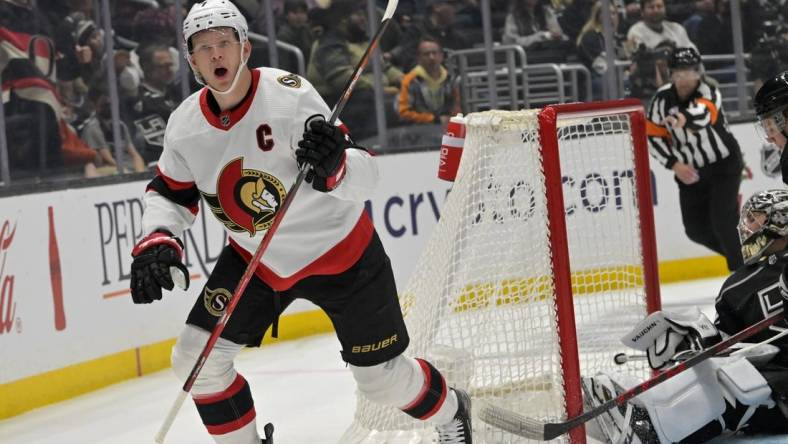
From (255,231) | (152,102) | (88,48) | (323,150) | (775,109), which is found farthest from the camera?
(152,102)

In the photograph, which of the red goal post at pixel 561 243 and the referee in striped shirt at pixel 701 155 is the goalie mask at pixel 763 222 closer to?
the red goal post at pixel 561 243

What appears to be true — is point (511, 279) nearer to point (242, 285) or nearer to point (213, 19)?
point (242, 285)

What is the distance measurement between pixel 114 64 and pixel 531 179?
2.42 meters

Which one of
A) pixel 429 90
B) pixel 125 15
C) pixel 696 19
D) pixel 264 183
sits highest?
pixel 125 15

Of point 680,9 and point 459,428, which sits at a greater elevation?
point 680,9

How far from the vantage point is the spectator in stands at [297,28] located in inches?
232

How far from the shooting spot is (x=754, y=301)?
318cm

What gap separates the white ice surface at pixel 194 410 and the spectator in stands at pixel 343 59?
1303 millimetres

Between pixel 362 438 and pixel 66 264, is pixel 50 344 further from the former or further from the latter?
pixel 362 438

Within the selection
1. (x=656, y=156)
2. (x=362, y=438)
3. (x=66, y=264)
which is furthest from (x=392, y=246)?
(x=362, y=438)

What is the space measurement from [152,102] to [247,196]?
273cm

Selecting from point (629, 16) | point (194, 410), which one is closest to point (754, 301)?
point (194, 410)

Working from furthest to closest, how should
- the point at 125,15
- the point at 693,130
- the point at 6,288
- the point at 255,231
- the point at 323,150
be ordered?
the point at 693,130, the point at 125,15, the point at 6,288, the point at 255,231, the point at 323,150

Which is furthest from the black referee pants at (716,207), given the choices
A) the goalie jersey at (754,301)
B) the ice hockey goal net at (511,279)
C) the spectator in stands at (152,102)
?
the goalie jersey at (754,301)
